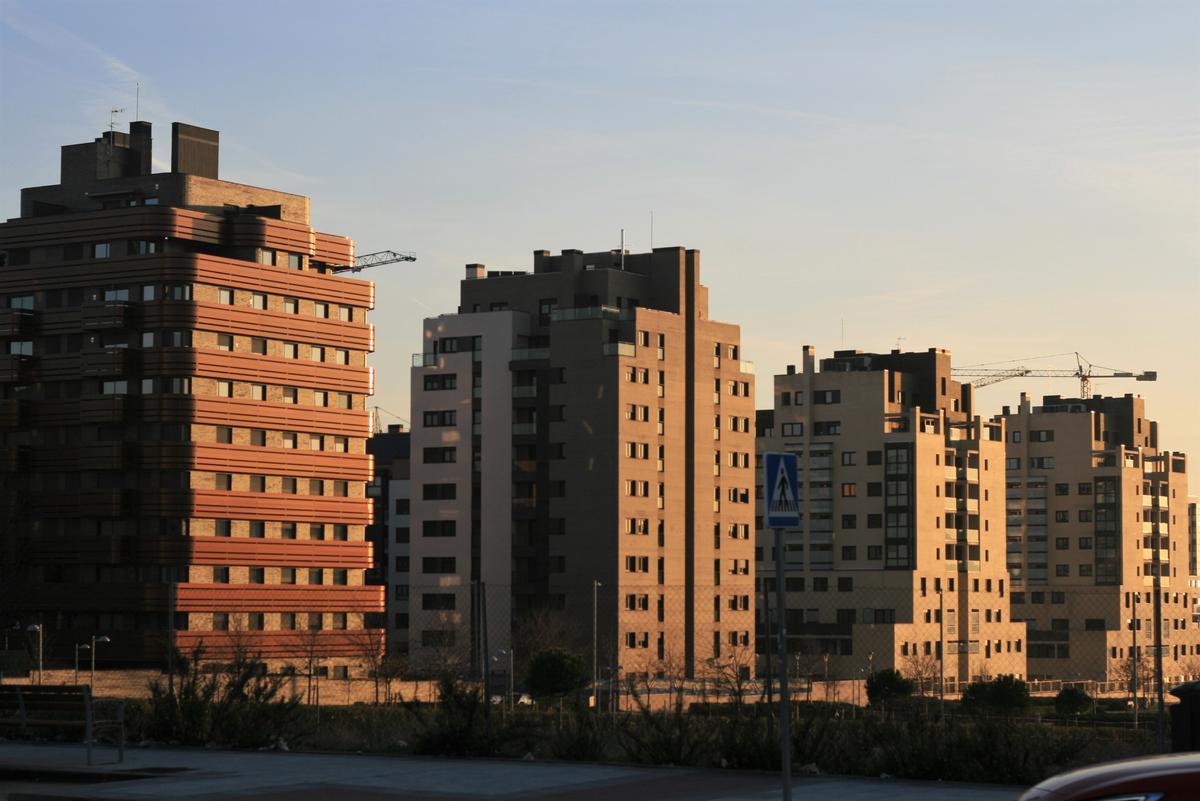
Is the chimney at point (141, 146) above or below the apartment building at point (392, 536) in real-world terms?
above

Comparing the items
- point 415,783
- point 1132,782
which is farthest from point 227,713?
point 1132,782

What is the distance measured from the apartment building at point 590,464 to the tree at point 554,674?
1230 inches

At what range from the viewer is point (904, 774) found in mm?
21250

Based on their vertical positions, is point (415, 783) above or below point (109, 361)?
below

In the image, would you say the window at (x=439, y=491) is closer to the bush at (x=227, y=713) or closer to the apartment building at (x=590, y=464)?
the apartment building at (x=590, y=464)

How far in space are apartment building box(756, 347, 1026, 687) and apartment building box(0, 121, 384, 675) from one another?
53801 mm

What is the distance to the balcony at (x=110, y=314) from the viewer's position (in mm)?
106250

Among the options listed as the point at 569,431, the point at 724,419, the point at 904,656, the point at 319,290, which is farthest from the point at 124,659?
the point at 904,656

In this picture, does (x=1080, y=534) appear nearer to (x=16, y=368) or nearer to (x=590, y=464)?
(x=590, y=464)

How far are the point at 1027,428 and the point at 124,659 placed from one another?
11948 cm

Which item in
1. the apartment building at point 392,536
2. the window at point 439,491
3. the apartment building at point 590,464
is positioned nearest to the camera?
the apartment building at point 590,464

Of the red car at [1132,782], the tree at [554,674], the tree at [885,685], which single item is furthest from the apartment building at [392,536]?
the red car at [1132,782]

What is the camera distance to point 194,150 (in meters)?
117

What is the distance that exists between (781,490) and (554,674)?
72.9 m
